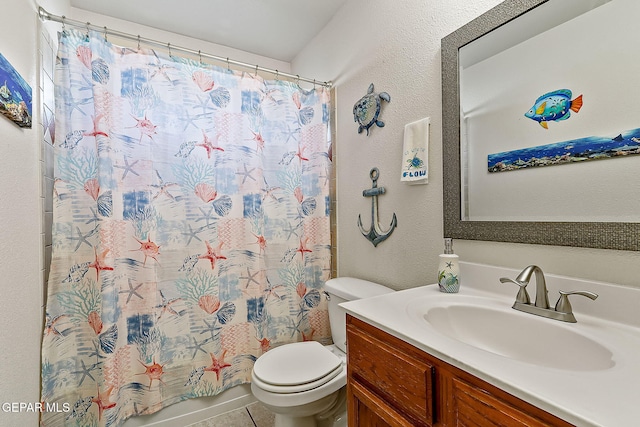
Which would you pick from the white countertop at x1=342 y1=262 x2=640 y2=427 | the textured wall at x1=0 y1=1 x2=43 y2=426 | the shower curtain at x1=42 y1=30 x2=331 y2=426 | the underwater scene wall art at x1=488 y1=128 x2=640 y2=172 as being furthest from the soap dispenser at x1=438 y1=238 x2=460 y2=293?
the textured wall at x1=0 y1=1 x2=43 y2=426

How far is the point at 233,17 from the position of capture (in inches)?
75.6

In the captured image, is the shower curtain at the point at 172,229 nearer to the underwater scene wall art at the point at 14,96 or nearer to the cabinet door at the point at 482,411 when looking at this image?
the underwater scene wall art at the point at 14,96

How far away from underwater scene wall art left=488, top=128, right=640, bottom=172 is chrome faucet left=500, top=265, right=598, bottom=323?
1.16 feet

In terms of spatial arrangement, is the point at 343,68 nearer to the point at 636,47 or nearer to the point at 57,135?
the point at 636,47

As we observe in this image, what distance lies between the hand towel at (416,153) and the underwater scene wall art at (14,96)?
1.44 meters

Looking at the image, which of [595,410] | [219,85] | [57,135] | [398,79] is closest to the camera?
[595,410]

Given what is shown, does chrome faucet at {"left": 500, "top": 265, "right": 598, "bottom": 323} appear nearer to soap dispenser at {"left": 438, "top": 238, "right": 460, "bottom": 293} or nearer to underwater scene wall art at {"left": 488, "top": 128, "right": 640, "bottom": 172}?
soap dispenser at {"left": 438, "top": 238, "right": 460, "bottom": 293}

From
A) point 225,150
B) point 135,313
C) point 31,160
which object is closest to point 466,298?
point 225,150

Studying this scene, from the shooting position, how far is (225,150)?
5.49ft

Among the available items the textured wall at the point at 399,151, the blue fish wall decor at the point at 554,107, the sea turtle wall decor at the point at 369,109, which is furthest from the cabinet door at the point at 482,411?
the sea turtle wall decor at the point at 369,109

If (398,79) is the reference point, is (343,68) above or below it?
above

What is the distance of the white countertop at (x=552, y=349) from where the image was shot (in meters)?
0.43

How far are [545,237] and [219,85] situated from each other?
1742 mm

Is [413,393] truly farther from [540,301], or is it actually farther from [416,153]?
[416,153]
